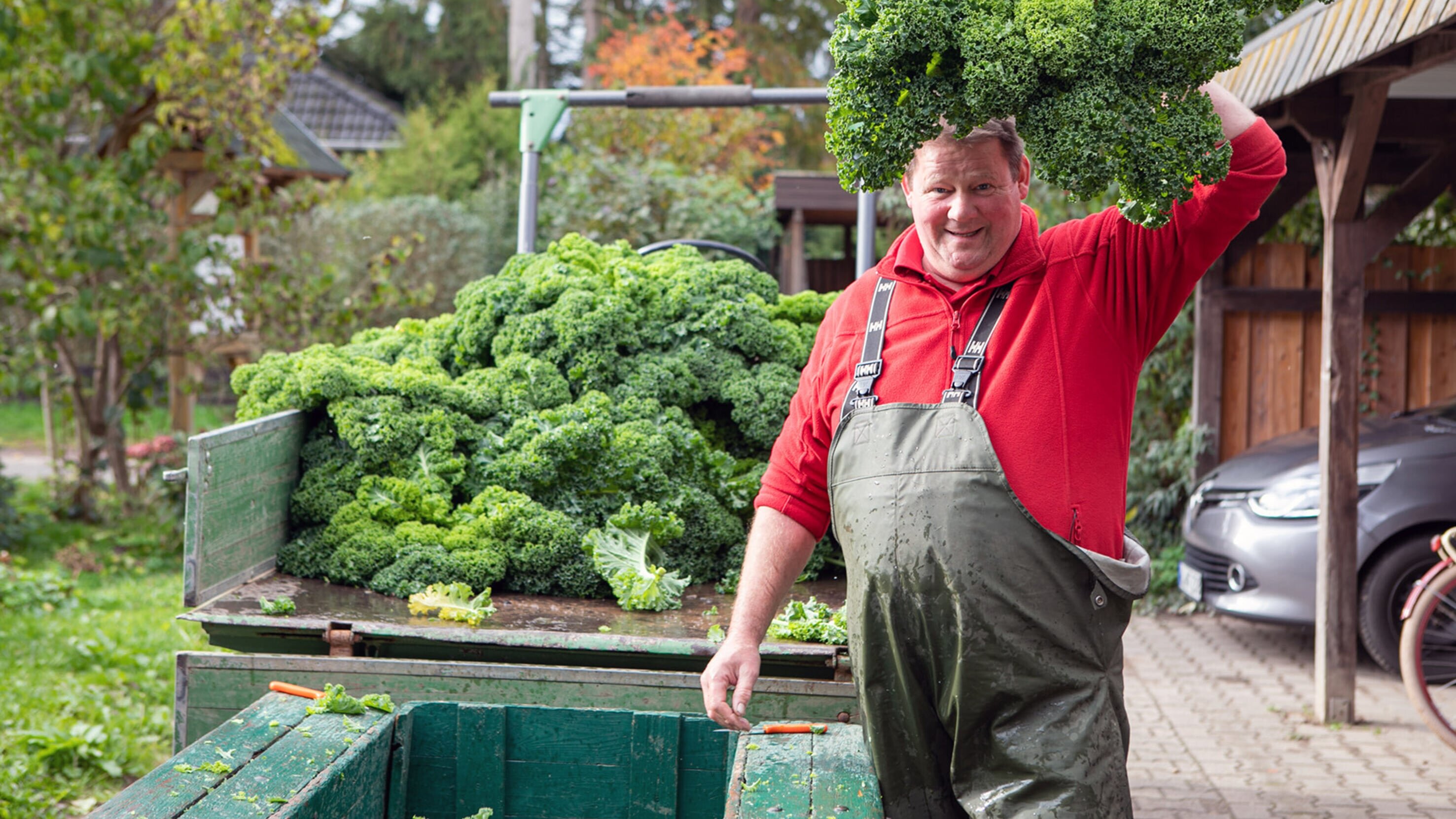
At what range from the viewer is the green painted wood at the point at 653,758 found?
9.05 ft

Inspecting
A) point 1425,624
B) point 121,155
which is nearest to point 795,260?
point 121,155

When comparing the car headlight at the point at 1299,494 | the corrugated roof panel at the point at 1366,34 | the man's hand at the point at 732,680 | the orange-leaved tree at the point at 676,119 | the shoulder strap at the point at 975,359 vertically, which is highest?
the orange-leaved tree at the point at 676,119

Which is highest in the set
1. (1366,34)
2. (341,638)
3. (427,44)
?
(427,44)

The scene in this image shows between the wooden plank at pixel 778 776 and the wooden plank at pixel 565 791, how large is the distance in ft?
1.39

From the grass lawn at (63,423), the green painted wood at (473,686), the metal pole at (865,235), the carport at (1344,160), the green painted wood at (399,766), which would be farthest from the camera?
the grass lawn at (63,423)

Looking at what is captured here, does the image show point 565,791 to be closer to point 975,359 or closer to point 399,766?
point 399,766

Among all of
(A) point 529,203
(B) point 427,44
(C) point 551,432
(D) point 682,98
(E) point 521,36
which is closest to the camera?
(C) point 551,432

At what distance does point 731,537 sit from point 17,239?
731 centimetres

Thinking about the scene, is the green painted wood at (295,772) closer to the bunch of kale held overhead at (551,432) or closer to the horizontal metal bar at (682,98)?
the bunch of kale held overhead at (551,432)

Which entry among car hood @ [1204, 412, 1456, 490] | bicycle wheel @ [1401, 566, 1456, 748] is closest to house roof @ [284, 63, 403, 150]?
car hood @ [1204, 412, 1456, 490]

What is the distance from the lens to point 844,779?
2.33 metres

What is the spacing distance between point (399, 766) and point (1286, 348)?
7385 millimetres

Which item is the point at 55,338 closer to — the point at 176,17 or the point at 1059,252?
the point at 176,17

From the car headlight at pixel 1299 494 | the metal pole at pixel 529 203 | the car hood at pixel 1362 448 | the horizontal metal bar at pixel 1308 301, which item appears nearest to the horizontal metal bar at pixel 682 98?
the metal pole at pixel 529 203
